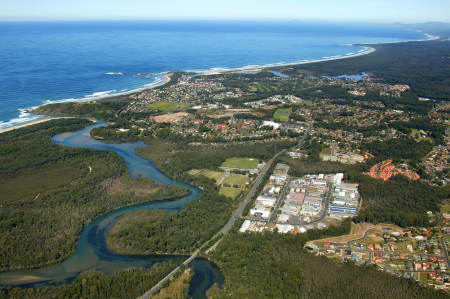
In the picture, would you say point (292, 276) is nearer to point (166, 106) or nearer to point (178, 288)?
point (178, 288)

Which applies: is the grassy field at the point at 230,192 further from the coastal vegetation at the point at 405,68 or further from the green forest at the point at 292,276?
the coastal vegetation at the point at 405,68

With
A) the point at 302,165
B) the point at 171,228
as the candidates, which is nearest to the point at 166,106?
the point at 302,165

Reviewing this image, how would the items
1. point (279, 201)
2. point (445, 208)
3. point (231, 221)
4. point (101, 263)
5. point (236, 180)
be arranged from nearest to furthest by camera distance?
point (101, 263), point (231, 221), point (445, 208), point (279, 201), point (236, 180)

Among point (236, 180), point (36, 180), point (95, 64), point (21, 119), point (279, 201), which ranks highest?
point (95, 64)

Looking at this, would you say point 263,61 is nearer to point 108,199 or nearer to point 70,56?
point 70,56

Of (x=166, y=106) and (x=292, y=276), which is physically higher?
(x=166, y=106)

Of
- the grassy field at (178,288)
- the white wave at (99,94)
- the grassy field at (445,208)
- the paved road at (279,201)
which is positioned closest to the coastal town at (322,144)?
the paved road at (279,201)
